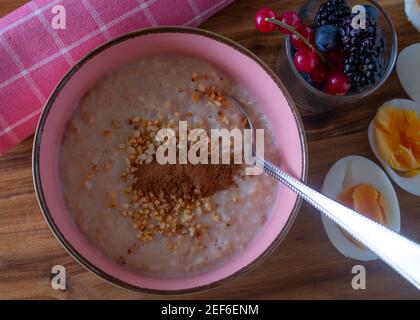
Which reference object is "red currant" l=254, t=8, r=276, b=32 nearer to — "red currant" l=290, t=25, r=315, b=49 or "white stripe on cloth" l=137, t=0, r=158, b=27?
"red currant" l=290, t=25, r=315, b=49

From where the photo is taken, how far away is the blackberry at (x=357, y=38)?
93cm

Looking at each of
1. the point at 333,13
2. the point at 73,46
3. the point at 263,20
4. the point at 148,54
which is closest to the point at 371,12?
the point at 333,13

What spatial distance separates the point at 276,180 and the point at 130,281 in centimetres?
32

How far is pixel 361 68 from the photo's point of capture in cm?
95

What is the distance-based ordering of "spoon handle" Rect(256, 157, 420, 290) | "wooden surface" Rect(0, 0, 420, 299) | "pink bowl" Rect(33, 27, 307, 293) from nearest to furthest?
"spoon handle" Rect(256, 157, 420, 290) → "pink bowl" Rect(33, 27, 307, 293) → "wooden surface" Rect(0, 0, 420, 299)

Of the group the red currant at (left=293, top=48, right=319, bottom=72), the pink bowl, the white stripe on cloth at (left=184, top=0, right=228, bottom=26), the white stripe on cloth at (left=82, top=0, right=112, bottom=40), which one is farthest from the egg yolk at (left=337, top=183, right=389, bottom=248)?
the white stripe on cloth at (left=82, top=0, right=112, bottom=40)

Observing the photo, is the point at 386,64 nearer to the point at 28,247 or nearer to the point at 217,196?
the point at 217,196

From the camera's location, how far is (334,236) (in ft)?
3.39

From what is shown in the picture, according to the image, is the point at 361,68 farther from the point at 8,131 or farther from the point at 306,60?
the point at 8,131

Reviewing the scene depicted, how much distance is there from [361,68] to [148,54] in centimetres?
38

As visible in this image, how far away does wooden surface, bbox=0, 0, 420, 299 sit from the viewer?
3.33ft
